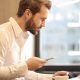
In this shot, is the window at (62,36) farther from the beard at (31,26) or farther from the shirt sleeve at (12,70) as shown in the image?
the shirt sleeve at (12,70)

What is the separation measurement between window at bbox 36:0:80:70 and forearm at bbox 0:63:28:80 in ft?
4.17

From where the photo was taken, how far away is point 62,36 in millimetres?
2852

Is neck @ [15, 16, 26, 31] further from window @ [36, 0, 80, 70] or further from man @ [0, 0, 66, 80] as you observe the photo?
window @ [36, 0, 80, 70]

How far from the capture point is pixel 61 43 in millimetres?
2852

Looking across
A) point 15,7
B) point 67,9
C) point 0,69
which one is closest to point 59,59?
point 67,9

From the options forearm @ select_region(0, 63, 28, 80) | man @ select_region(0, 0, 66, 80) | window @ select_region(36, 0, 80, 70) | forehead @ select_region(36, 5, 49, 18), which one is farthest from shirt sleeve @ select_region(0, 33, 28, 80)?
window @ select_region(36, 0, 80, 70)

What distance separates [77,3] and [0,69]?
156cm

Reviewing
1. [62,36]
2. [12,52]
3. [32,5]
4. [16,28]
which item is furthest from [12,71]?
[62,36]

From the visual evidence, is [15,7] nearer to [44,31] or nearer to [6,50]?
[44,31]

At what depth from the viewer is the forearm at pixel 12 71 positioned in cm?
153

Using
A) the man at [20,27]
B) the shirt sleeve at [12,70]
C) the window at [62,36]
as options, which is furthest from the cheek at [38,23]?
the window at [62,36]

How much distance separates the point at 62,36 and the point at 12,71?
4.60 feet

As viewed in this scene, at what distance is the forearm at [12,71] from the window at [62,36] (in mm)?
1271

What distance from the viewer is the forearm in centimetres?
153
